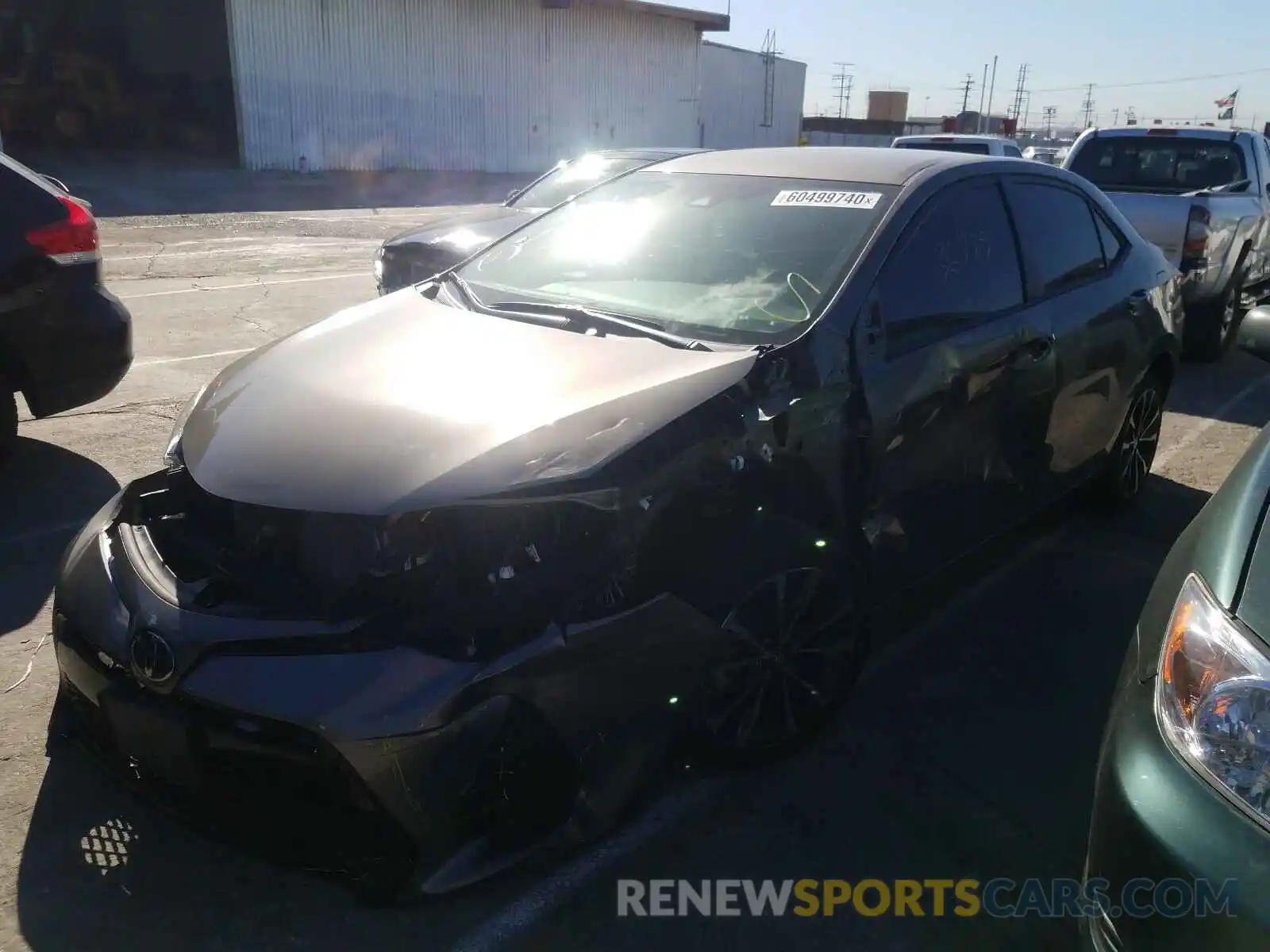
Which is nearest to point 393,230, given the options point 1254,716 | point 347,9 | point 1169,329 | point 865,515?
point 347,9

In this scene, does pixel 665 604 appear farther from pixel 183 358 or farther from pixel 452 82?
pixel 452 82

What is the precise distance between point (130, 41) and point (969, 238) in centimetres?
3373

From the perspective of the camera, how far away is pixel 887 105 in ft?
193

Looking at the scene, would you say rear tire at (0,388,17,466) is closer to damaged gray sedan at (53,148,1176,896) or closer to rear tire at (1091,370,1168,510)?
damaged gray sedan at (53,148,1176,896)

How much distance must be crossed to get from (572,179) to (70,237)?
4.65 m

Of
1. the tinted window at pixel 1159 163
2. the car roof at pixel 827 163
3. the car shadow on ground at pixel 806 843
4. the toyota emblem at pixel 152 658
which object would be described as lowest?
the car shadow on ground at pixel 806 843

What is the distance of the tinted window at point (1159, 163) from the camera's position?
9.30 m

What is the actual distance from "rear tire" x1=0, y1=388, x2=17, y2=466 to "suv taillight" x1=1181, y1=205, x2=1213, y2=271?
7972 mm

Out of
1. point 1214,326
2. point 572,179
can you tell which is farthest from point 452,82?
point 1214,326

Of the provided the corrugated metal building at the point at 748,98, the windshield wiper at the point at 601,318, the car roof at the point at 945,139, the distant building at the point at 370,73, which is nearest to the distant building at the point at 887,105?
the corrugated metal building at the point at 748,98

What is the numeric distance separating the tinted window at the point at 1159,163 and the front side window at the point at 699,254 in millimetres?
7221

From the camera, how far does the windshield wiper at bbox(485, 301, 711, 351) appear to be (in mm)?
3031

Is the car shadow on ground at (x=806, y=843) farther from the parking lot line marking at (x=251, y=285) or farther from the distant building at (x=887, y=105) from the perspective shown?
the distant building at (x=887, y=105)

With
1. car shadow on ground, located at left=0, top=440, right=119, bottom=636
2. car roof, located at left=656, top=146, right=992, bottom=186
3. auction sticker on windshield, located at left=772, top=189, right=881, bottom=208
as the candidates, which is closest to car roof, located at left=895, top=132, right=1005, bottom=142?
car roof, located at left=656, top=146, right=992, bottom=186
